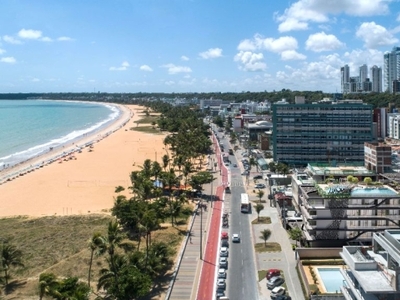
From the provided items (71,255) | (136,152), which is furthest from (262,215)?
(136,152)

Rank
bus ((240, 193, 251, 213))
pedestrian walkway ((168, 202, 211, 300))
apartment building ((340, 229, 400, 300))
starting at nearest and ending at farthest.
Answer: apartment building ((340, 229, 400, 300)) < pedestrian walkway ((168, 202, 211, 300)) < bus ((240, 193, 251, 213))

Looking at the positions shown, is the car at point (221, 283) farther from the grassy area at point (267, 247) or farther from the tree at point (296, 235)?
the tree at point (296, 235)

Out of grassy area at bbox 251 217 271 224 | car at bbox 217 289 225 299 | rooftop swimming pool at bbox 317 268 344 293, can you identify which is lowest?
rooftop swimming pool at bbox 317 268 344 293

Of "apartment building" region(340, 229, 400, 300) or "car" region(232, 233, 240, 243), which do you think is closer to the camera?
"apartment building" region(340, 229, 400, 300)

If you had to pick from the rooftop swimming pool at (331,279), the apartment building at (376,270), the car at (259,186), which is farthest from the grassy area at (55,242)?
the car at (259,186)

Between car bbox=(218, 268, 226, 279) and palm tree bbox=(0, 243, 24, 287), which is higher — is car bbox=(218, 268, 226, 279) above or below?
below

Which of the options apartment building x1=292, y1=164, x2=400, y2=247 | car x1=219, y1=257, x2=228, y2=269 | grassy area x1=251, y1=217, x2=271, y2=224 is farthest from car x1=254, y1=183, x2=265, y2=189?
car x1=219, y1=257, x2=228, y2=269

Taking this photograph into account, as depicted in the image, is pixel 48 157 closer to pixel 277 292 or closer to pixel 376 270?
pixel 277 292

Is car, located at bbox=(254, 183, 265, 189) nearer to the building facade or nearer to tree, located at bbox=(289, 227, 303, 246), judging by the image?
the building facade
